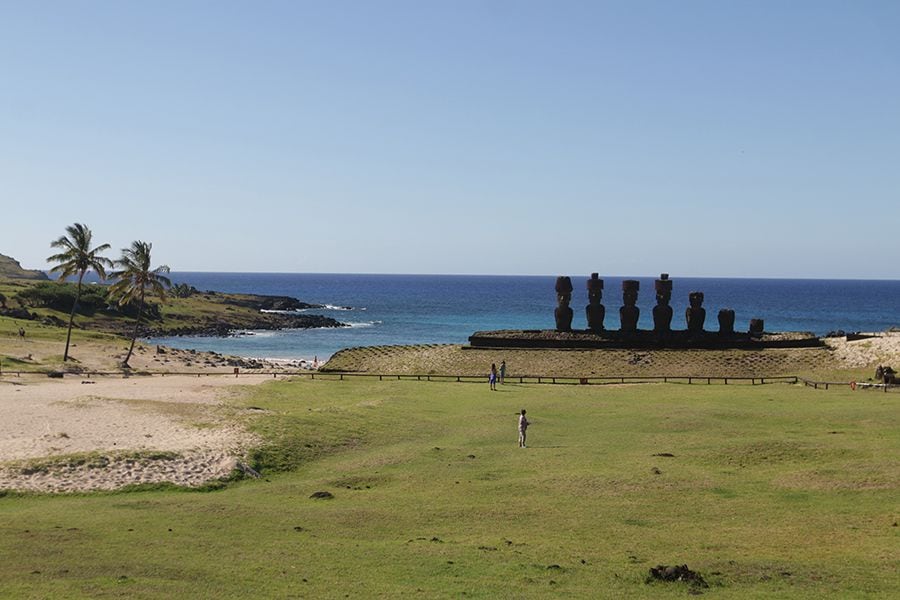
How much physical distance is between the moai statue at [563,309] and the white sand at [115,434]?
32946 millimetres

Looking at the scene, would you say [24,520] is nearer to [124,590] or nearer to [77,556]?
[77,556]

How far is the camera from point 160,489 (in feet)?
96.6

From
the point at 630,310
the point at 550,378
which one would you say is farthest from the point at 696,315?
the point at 550,378

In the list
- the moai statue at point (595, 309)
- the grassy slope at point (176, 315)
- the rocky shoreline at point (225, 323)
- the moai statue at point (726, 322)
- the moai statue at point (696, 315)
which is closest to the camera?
the moai statue at point (726, 322)

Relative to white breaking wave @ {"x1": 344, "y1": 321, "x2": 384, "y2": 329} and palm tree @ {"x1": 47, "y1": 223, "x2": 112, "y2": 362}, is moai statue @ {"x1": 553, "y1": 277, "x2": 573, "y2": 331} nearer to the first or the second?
palm tree @ {"x1": 47, "y1": 223, "x2": 112, "y2": 362}

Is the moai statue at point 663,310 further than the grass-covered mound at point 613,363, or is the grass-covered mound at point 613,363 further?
the moai statue at point 663,310

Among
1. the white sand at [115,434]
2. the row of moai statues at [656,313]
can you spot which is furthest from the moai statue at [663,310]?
the white sand at [115,434]

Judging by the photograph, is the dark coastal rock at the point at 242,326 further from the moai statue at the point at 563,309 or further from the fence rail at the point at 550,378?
the moai statue at the point at 563,309

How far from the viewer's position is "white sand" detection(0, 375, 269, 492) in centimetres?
3003

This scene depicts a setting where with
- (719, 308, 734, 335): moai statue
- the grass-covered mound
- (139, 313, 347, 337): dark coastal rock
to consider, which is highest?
(719, 308, 734, 335): moai statue

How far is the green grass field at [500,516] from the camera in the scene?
20.1 metres

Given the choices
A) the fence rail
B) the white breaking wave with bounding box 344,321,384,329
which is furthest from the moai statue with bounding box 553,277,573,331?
the white breaking wave with bounding box 344,321,384,329

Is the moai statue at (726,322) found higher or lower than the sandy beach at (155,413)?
higher

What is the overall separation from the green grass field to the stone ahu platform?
27676 millimetres
